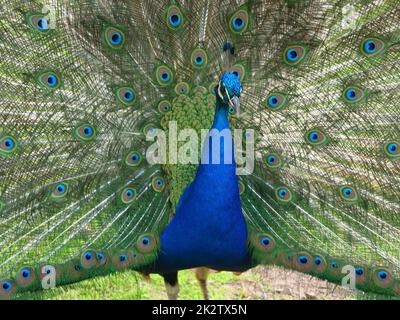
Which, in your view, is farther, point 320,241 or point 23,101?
point 320,241

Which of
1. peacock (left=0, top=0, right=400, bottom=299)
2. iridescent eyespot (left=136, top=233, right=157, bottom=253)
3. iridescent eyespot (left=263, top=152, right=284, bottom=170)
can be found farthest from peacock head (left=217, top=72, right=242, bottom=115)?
iridescent eyespot (left=136, top=233, right=157, bottom=253)

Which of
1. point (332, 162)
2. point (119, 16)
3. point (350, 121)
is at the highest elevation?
point (119, 16)

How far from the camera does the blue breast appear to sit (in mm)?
2000

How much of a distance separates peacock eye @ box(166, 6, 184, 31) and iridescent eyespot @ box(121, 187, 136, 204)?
29.3 inches

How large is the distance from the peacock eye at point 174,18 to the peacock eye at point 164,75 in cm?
18

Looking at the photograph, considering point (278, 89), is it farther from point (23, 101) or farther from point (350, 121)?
point (23, 101)

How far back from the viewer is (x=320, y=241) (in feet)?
7.33

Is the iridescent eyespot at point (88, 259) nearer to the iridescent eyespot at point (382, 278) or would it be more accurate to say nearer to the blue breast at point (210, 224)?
the blue breast at point (210, 224)

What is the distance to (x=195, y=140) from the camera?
7.34 feet

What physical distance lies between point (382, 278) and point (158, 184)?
106 centimetres

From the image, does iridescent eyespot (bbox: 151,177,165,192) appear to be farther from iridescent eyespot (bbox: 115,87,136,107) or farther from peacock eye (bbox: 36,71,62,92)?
peacock eye (bbox: 36,71,62,92)

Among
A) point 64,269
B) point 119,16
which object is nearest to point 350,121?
point 119,16

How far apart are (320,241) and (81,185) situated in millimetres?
1102

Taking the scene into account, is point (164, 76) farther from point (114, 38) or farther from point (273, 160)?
point (273, 160)
